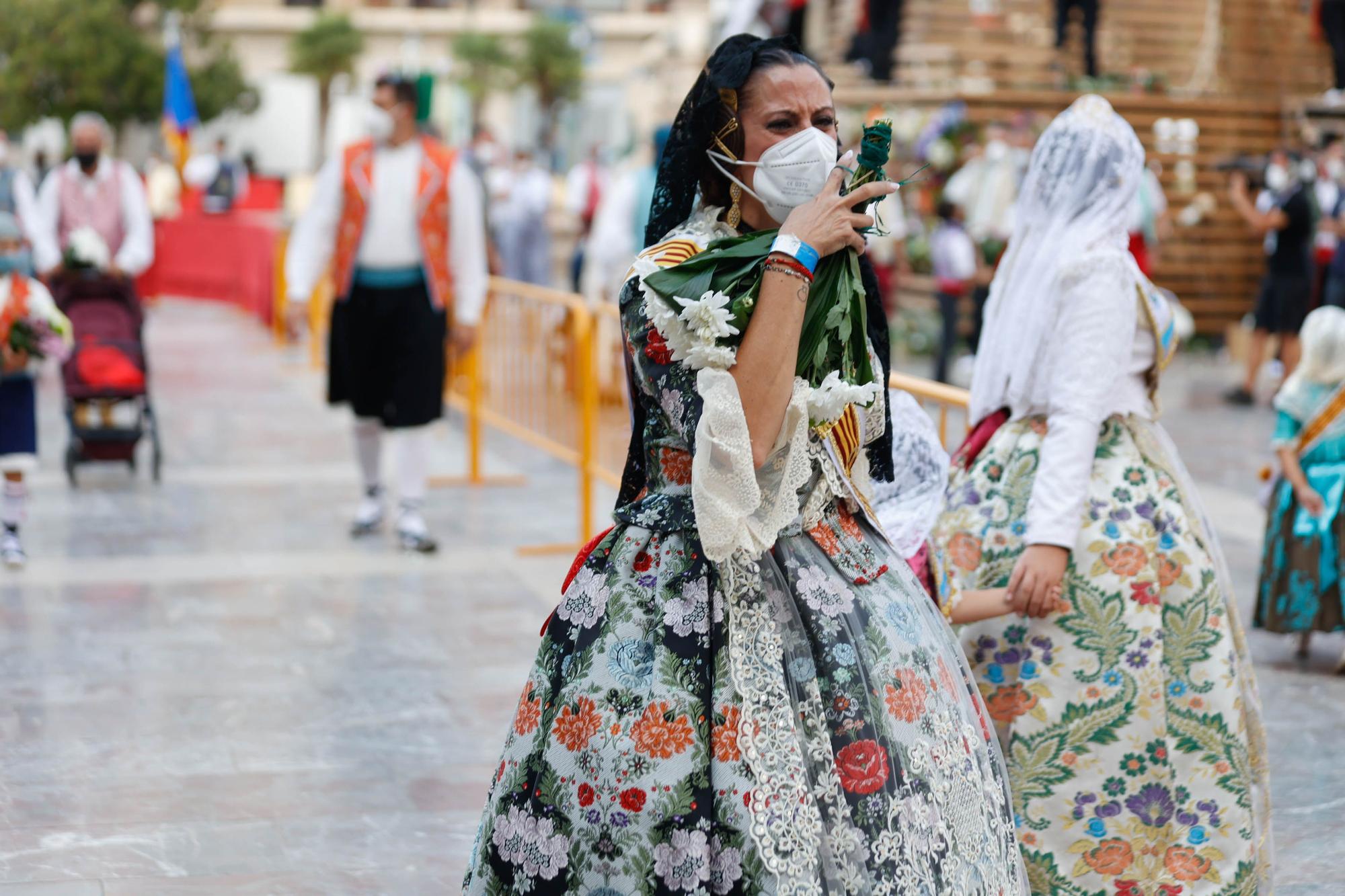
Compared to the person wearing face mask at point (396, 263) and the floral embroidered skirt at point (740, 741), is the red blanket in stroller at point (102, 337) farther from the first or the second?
the floral embroidered skirt at point (740, 741)

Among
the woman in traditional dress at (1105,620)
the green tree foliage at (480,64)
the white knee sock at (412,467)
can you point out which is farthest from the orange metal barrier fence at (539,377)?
the green tree foliage at (480,64)

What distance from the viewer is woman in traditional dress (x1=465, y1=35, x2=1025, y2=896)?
264 cm

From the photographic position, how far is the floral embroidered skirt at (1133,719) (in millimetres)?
3707

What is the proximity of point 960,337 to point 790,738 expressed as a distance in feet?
45.3

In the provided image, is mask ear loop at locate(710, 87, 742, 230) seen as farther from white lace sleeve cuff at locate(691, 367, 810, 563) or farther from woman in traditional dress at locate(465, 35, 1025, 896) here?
white lace sleeve cuff at locate(691, 367, 810, 563)

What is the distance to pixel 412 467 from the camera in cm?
800

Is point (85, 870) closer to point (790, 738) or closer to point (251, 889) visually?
point (251, 889)

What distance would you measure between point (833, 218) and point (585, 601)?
2.38 ft

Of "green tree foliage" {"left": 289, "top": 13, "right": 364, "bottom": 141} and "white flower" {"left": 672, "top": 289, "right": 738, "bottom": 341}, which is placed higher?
"green tree foliage" {"left": 289, "top": 13, "right": 364, "bottom": 141}

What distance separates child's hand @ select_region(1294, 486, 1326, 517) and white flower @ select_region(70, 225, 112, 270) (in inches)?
254

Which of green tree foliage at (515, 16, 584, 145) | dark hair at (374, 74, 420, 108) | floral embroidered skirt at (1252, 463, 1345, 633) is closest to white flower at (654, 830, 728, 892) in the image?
floral embroidered skirt at (1252, 463, 1345, 633)

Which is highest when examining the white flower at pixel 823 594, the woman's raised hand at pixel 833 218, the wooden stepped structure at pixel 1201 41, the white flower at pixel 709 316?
the wooden stepped structure at pixel 1201 41

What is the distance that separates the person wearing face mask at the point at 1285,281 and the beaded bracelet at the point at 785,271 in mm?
11287

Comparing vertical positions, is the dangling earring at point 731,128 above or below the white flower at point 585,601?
above
